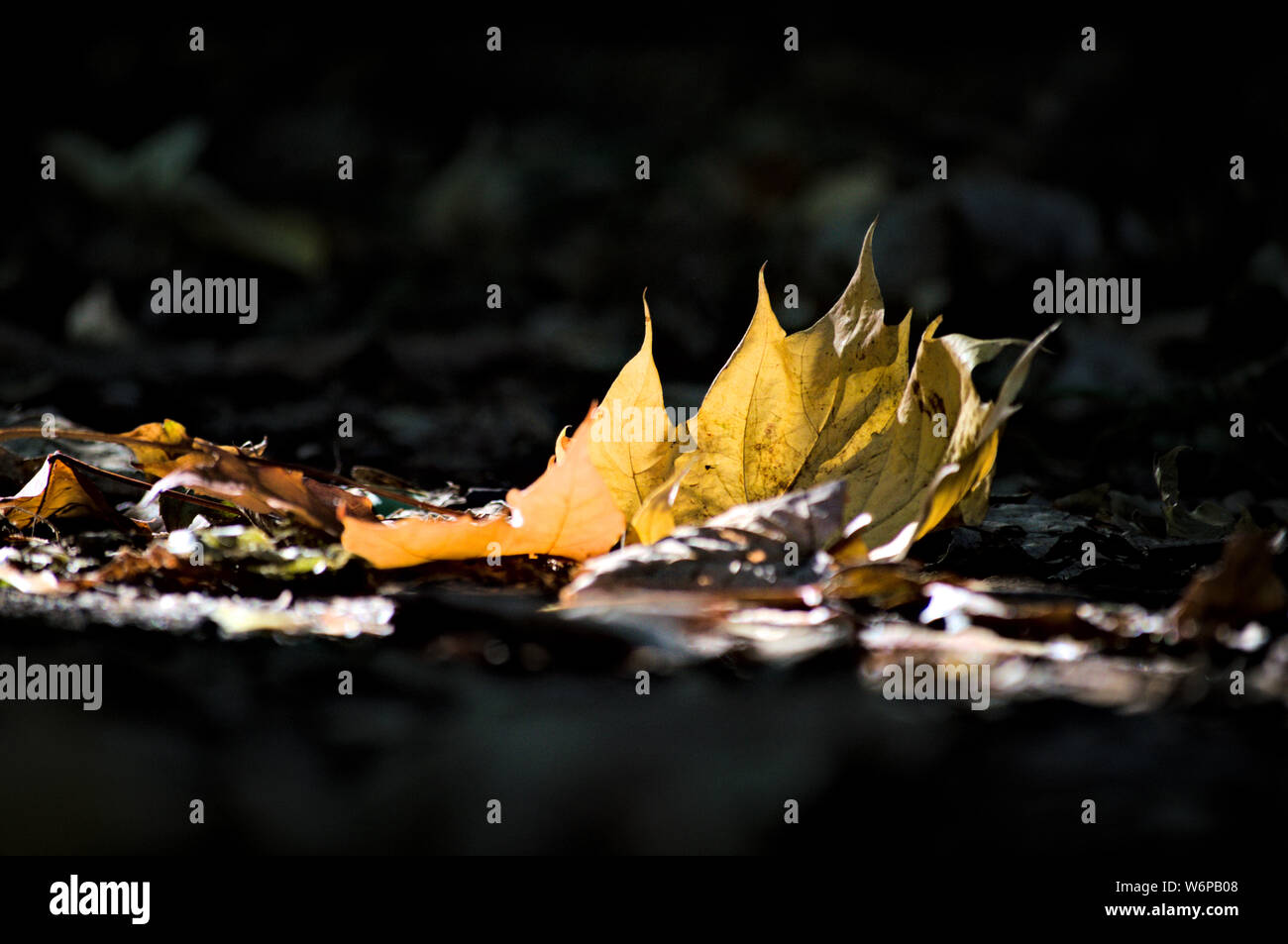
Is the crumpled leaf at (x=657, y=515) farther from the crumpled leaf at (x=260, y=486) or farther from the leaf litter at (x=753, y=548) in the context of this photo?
the crumpled leaf at (x=260, y=486)

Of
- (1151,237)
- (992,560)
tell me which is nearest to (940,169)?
(1151,237)

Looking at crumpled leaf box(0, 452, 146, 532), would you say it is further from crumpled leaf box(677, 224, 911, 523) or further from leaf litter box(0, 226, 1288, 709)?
crumpled leaf box(677, 224, 911, 523)

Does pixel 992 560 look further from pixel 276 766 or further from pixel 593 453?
pixel 276 766

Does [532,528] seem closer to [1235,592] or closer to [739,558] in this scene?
[739,558]

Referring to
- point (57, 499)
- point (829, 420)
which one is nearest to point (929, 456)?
point (829, 420)

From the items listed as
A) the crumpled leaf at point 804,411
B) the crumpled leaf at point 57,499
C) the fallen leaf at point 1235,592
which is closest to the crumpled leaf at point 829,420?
the crumpled leaf at point 804,411

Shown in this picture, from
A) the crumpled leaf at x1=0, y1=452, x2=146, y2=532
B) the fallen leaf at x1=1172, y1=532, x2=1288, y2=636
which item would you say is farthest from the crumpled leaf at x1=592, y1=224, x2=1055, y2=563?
the crumpled leaf at x1=0, y1=452, x2=146, y2=532
